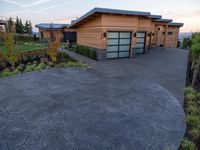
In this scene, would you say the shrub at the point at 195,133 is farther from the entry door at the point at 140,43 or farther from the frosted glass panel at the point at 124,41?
the entry door at the point at 140,43

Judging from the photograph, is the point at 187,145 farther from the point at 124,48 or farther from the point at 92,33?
the point at 92,33

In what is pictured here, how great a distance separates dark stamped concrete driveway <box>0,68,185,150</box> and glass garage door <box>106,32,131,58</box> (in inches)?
284

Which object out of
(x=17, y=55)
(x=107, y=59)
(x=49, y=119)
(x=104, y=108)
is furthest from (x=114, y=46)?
(x=49, y=119)

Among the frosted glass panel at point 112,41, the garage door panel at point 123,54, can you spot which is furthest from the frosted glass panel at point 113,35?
the garage door panel at point 123,54

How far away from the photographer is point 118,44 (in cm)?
1452

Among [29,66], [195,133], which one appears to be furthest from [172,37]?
[195,133]

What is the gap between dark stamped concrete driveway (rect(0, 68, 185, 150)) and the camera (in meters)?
3.64

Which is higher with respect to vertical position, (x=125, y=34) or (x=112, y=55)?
(x=125, y=34)

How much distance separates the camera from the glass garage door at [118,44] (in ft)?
46.2

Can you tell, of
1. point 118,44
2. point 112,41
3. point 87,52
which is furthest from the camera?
point 87,52

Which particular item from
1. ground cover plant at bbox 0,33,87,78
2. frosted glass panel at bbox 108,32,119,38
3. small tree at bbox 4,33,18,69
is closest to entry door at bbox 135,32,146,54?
frosted glass panel at bbox 108,32,119,38

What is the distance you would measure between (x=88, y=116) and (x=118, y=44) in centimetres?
1094

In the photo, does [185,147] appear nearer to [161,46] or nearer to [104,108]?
[104,108]

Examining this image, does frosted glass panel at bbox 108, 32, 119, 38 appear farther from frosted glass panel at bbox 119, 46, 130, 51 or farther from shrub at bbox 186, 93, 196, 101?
shrub at bbox 186, 93, 196, 101
